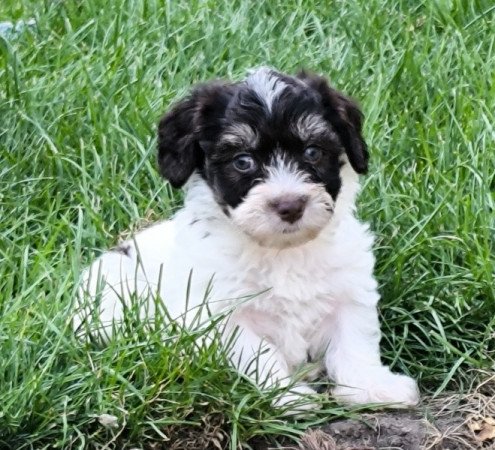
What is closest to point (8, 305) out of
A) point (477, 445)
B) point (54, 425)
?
point (54, 425)

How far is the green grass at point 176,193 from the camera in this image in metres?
4.55

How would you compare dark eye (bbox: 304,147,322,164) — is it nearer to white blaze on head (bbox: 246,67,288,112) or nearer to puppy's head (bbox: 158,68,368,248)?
puppy's head (bbox: 158,68,368,248)

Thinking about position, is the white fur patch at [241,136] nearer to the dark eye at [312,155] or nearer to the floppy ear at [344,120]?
the dark eye at [312,155]

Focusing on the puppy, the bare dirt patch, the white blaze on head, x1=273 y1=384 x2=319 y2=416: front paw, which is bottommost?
the bare dirt patch

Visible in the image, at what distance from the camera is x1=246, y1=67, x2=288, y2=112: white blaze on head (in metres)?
4.75

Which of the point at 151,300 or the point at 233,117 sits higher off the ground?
the point at 233,117

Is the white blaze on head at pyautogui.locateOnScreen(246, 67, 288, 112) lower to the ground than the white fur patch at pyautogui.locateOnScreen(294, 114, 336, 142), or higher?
higher

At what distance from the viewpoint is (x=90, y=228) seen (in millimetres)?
5887

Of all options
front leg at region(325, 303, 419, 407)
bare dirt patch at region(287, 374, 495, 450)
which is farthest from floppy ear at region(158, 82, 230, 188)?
bare dirt patch at region(287, 374, 495, 450)

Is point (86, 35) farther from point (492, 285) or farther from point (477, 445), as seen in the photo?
point (477, 445)

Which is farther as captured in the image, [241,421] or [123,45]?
[123,45]

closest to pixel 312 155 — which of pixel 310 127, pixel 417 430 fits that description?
pixel 310 127

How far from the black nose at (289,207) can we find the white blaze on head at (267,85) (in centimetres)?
38

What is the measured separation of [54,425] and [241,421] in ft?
2.30
